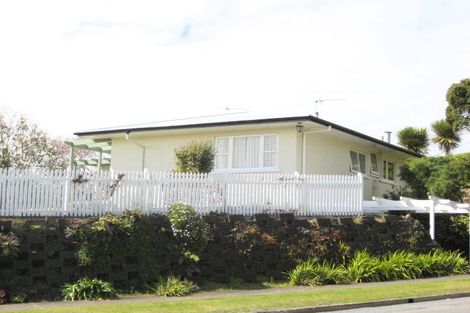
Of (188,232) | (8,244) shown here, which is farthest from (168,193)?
(8,244)

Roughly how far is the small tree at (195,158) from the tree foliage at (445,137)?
18.1m

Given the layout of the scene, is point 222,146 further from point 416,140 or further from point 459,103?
point 416,140

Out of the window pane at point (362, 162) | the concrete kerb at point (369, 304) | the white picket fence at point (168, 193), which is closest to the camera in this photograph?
the concrete kerb at point (369, 304)

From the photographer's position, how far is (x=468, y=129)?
29188mm

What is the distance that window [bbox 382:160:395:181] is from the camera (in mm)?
26969

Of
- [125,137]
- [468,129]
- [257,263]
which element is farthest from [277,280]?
[468,129]

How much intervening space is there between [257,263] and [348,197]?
399cm

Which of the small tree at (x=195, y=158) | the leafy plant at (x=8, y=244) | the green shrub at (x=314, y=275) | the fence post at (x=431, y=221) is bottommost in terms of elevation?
the green shrub at (x=314, y=275)

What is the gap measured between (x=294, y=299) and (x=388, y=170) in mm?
15907

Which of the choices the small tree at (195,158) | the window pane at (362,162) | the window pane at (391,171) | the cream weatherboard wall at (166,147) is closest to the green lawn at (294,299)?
the small tree at (195,158)

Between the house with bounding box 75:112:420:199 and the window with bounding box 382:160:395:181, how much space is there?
702mm

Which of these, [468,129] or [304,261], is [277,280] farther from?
[468,129]

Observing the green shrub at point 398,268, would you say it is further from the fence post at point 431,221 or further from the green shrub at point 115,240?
the green shrub at point 115,240

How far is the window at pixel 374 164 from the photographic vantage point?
2558cm
